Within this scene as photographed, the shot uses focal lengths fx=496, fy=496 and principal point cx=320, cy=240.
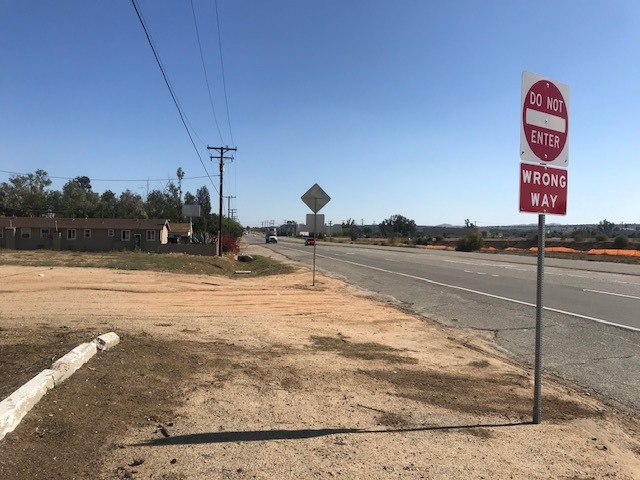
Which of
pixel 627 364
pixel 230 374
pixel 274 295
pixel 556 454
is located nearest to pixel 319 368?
pixel 230 374

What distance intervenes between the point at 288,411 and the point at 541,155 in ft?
11.1

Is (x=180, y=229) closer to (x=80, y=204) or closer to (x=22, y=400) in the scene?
(x=80, y=204)

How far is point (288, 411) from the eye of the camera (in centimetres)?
469

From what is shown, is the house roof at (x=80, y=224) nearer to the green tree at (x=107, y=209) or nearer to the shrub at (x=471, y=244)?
the shrub at (x=471, y=244)

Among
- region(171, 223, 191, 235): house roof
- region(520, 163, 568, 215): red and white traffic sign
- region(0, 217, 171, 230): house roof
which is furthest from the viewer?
region(171, 223, 191, 235): house roof

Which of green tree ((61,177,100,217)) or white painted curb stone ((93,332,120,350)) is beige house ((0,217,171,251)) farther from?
white painted curb stone ((93,332,120,350))

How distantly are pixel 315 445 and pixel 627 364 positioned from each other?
5641 millimetres

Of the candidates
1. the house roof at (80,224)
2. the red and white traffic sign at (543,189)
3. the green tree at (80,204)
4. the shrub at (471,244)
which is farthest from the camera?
the green tree at (80,204)

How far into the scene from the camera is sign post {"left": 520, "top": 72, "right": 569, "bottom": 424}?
15.0ft

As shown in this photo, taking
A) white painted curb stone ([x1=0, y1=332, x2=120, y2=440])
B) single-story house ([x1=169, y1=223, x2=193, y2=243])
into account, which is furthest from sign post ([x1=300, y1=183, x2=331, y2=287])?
single-story house ([x1=169, y1=223, x2=193, y2=243])

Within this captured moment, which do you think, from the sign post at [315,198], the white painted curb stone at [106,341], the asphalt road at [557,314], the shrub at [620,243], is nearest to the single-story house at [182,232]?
the shrub at [620,243]

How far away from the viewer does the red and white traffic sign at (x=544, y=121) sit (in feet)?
15.1

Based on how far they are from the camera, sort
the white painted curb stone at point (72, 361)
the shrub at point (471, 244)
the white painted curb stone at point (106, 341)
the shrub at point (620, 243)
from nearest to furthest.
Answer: the white painted curb stone at point (72, 361)
the white painted curb stone at point (106, 341)
the shrub at point (620, 243)
the shrub at point (471, 244)

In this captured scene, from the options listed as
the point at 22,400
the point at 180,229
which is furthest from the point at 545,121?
the point at 180,229
